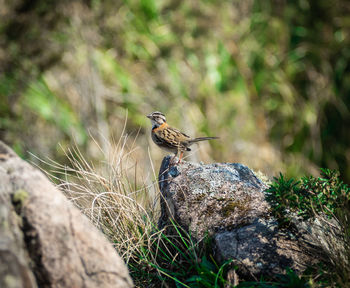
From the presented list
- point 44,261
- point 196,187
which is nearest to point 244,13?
point 196,187

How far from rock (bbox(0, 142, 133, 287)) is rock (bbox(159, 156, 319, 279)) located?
3.24ft

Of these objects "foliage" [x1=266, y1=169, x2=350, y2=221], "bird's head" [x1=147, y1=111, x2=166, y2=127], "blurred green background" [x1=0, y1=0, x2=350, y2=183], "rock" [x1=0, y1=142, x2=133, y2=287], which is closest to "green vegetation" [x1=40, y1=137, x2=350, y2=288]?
"foliage" [x1=266, y1=169, x2=350, y2=221]

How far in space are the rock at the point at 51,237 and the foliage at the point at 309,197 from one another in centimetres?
132

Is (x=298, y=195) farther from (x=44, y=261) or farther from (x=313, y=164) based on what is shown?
(x=313, y=164)

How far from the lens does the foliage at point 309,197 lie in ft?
10.9

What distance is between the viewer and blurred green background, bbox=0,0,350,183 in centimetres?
1142

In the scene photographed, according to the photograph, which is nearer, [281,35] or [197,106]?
[197,106]

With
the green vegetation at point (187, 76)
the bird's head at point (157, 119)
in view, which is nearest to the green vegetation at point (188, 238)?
the bird's head at point (157, 119)

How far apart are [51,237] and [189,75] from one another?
10.8 metres

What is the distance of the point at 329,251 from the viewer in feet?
10.8

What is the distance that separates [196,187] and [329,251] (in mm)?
1262

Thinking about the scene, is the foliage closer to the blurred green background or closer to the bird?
the bird

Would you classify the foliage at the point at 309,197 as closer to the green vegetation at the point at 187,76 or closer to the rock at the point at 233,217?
the rock at the point at 233,217

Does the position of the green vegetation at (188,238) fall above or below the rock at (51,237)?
below
